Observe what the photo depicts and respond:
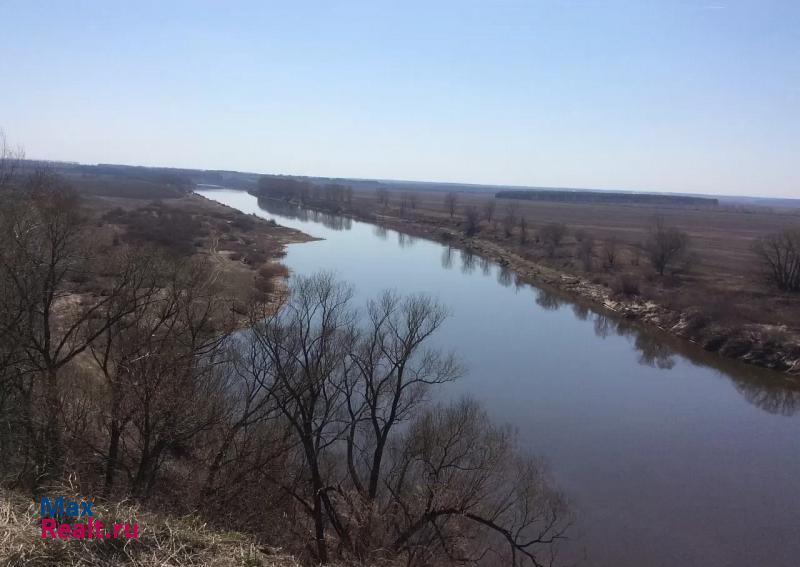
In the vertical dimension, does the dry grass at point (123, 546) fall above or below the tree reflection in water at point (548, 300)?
above

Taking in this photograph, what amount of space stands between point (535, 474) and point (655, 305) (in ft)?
55.4

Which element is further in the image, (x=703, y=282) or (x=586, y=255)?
(x=586, y=255)

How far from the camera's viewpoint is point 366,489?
28.3 ft

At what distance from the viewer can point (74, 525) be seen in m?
3.02

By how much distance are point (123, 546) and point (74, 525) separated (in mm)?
313

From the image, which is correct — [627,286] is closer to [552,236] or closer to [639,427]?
[552,236]

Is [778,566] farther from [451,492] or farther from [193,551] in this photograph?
[193,551]

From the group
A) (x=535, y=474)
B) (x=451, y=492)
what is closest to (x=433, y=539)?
(x=451, y=492)

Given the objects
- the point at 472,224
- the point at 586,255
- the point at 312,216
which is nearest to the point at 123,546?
the point at 586,255

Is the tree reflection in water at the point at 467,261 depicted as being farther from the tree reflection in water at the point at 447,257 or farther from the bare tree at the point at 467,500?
the bare tree at the point at 467,500

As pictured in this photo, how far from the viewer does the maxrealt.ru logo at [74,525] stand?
2.93m

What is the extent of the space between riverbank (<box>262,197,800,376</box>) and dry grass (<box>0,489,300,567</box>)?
18.9 meters

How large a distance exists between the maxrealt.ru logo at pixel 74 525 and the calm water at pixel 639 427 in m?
7.07

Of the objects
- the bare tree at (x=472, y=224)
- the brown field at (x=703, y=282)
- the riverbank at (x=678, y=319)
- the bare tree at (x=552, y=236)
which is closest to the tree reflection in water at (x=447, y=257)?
the riverbank at (x=678, y=319)
